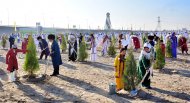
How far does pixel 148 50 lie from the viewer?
30.8 ft

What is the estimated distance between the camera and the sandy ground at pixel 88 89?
845 centimetres

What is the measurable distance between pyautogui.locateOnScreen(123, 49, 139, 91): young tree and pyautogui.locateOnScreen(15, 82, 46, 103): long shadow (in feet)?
7.09

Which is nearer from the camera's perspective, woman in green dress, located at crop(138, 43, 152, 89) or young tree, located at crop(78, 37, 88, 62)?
woman in green dress, located at crop(138, 43, 152, 89)

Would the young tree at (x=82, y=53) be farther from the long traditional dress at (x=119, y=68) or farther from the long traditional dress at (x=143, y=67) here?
the long traditional dress at (x=119, y=68)

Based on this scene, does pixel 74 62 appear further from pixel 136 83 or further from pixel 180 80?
pixel 136 83

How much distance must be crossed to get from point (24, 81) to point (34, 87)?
1.04 meters

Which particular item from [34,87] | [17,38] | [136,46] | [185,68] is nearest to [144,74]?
[34,87]

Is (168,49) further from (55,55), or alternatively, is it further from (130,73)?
(130,73)

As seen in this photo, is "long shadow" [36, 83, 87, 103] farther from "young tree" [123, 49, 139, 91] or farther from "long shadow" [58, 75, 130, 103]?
"young tree" [123, 49, 139, 91]

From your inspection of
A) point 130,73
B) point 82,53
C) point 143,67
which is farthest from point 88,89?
point 82,53

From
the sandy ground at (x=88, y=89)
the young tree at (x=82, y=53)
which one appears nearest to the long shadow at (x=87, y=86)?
the sandy ground at (x=88, y=89)

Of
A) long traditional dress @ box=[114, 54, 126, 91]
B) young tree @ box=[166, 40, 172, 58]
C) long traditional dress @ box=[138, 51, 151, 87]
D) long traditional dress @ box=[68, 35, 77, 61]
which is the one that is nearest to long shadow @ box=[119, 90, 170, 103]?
long traditional dress @ box=[114, 54, 126, 91]

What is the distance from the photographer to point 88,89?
9648mm

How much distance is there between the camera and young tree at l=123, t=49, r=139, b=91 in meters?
8.72
